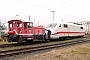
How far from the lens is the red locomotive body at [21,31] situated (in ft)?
61.1

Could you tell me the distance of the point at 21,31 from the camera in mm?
19406

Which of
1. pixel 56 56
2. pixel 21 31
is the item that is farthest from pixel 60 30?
pixel 56 56

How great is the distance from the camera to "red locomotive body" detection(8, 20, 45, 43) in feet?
61.1

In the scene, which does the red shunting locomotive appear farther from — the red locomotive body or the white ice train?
the white ice train

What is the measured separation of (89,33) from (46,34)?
28.5 meters

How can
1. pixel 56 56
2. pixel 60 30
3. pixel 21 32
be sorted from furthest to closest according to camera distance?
pixel 60 30
pixel 21 32
pixel 56 56

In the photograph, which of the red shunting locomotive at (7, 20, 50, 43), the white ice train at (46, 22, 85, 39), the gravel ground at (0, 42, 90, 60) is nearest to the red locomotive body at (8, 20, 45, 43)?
the red shunting locomotive at (7, 20, 50, 43)

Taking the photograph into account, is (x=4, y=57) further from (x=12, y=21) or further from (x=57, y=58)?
(x=12, y=21)

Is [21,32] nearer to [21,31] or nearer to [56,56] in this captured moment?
[21,31]

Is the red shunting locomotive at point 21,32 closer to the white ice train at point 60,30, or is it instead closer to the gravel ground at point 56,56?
the white ice train at point 60,30

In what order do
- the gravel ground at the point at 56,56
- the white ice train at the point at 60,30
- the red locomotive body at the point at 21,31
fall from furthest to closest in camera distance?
the white ice train at the point at 60,30 < the red locomotive body at the point at 21,31 < the gravel ground at the point at 56,56

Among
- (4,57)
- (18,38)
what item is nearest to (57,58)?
(4,57)

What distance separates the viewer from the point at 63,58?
941 cm

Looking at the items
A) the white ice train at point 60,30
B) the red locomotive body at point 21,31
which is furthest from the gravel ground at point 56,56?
the white ice train at point 60,30
